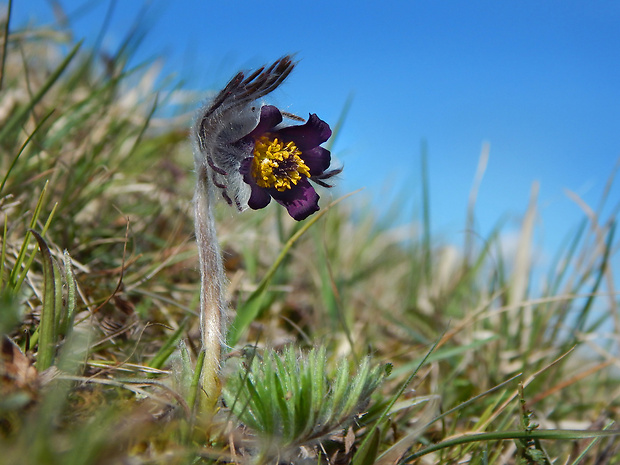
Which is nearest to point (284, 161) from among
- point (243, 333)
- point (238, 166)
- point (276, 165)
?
point (276, 165)

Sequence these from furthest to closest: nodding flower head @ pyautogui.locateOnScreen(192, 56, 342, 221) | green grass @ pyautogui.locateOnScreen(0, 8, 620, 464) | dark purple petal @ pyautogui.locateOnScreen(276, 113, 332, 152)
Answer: dark purple petal @ pyautogui.locateOnScreen(276, 113, 332, 152) → nodding flower head @ pyautogui.locateOnScreen(192, 56, 342, 221) → green grass @ pyautogui.locateOnScreen(0, 8, 620, 464)

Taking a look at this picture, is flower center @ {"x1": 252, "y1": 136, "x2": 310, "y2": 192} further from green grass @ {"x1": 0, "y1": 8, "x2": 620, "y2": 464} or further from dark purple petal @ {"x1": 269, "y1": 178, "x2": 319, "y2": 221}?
green grass @ {"x1": 0, "y1": 8, "x2": 620, "y2": 464}

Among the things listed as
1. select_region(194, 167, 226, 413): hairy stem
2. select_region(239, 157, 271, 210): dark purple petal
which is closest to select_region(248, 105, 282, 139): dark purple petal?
select_region(239, 157, 271, 210): dark purple petal

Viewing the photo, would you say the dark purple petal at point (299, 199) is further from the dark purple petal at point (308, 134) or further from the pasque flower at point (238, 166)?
the dark purple petal at point (308, 134)

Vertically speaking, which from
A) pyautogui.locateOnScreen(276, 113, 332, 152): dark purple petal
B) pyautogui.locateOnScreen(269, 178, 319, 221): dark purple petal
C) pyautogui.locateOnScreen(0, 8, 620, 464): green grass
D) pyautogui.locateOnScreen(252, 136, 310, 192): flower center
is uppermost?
pyautogui.locateOnScreen(276, 113, 332, 152): dark purple petal

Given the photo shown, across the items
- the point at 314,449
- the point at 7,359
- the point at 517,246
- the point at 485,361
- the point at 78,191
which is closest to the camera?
the point at 7,359

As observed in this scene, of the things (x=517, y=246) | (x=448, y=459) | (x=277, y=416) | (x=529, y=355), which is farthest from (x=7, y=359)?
(x=517, y=246)

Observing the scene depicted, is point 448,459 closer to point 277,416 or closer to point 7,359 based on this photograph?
point 277,416
